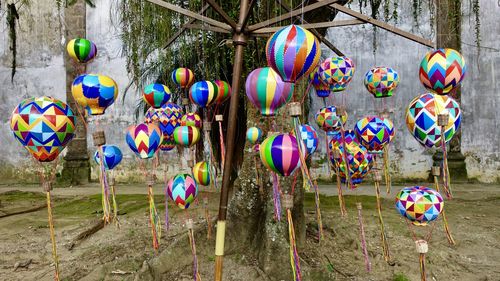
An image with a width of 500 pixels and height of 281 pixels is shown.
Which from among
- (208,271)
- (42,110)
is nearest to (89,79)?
(42,110)

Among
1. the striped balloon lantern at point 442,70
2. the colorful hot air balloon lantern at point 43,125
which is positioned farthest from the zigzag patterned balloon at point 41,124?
the striped balloon lantern at point 442,70

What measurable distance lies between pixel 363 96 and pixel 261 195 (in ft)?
19.7

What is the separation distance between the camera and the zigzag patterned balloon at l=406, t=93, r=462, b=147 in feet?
8.86

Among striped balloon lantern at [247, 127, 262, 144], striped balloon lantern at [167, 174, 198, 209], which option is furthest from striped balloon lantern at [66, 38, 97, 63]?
striped balloon lantern at [247, 127, 262, 144]


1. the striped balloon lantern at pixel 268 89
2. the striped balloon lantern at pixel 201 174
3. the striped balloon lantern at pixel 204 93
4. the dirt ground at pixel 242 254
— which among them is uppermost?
the striped balloon lantern at pixel 204 93

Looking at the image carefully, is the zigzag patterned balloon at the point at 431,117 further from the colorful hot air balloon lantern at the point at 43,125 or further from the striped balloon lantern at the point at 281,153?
the colorful hot air balloon lantern at the point at 43,125

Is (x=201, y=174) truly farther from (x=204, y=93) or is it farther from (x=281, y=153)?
(x=281, y=153)

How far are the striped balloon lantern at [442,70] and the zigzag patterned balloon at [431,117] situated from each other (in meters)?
0.08

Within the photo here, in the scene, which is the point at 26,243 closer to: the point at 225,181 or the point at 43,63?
the point at 225,181

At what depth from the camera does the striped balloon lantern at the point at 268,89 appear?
238 cm

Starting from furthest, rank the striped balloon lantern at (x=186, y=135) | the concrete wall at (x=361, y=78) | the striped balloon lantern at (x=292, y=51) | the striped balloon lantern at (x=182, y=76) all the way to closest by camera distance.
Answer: the concrete wall at (x=361, y=78), the striped balloon lantern at (x=182, y=76), the striped balloon lantern at (x=186, y=135), the striped balloon lantern at (x=292, y=51)

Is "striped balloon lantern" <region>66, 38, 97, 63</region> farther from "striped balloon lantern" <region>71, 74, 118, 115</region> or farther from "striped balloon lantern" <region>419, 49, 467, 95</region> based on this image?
"striped balloon lantern" <region>419, 49, 467, 95</region>

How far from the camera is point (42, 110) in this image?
2566 millimetres

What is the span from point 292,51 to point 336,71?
1.81 m
